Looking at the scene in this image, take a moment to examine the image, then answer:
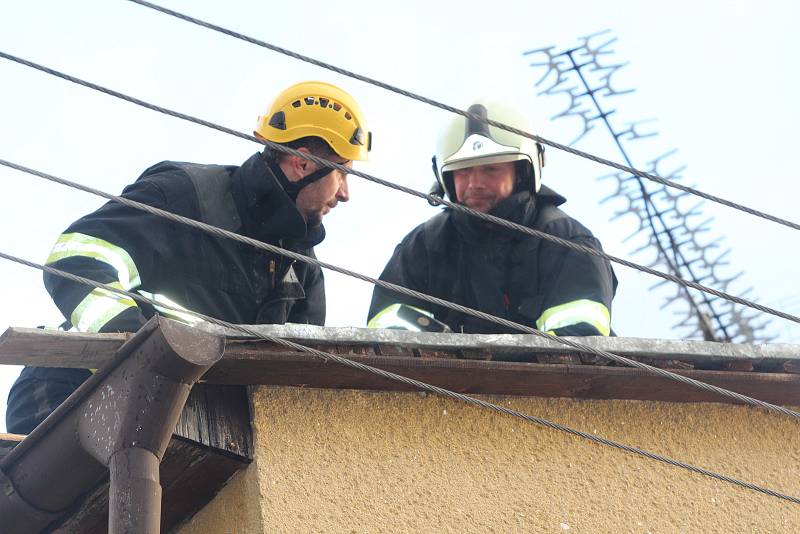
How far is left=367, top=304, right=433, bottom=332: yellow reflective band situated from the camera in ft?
20.4

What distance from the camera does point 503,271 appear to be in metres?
6.36

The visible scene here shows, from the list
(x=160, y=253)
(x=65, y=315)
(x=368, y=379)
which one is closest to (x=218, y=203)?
(x=160, y=253)

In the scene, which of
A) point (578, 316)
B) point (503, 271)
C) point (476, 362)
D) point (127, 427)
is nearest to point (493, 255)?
point (503, 271)

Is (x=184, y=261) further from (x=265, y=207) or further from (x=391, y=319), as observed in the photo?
(x=391, y=319)

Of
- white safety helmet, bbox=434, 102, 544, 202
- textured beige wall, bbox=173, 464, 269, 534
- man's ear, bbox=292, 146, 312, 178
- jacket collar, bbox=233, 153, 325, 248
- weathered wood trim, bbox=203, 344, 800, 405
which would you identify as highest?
white safety helmet, bbox=434, 102, 544, 202

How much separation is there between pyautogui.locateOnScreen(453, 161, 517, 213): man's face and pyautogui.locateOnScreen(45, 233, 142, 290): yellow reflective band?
2.00m

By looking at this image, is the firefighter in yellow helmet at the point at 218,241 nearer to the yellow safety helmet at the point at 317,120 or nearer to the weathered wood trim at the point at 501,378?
the yellow safety helmet at the point at 317,120

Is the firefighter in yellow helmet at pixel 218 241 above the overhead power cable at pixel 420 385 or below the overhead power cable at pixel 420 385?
above

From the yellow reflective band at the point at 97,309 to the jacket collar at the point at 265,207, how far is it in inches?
44.3

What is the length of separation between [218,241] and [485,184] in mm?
1587

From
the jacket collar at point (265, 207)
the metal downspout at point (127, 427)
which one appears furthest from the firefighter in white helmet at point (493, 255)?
the metal downspout at point (127, 427)

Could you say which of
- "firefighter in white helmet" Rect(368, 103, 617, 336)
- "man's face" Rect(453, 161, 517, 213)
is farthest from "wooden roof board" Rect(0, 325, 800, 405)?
"man's face" Rect(453, 161, 517, 213)

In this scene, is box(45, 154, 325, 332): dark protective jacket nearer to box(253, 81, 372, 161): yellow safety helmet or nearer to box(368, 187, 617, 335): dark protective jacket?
box(253, 81, 372, 161): yellow safety helmet

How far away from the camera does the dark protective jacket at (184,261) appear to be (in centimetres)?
495
